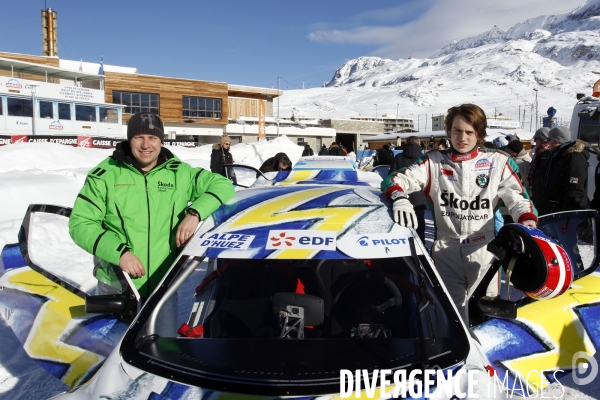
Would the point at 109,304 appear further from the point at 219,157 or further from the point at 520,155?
the point at 219,157

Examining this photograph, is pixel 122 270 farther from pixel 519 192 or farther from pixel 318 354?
pixel 519 192

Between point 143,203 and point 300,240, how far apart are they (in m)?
0.98

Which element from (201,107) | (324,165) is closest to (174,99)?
(201,107)

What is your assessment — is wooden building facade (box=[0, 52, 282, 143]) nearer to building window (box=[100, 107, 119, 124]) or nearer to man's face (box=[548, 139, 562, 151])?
building window (box=[100, 107, 119, 124])

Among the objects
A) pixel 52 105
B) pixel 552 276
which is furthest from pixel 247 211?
pixel 52 105

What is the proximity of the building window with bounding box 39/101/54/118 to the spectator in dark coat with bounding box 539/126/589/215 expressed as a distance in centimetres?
2731

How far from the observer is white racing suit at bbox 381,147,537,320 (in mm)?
2809

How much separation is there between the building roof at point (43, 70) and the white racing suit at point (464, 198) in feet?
96.7

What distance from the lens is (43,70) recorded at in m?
28.4

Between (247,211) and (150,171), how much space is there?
24.6 inches

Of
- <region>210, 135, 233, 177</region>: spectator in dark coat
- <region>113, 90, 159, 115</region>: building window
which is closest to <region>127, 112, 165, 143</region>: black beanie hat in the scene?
<region>210, 135, 233, 177</region>: spectator in dark coat

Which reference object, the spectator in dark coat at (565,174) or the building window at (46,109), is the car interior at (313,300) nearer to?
the spectator in dark coat at (565,174)

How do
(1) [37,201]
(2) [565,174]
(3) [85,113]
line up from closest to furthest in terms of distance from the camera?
(2) [565,174], (1) [37,201], (3) [85,113]

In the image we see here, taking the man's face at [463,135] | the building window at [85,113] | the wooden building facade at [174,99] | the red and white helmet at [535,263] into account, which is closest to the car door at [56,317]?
the red and white helmet at [535,263]
